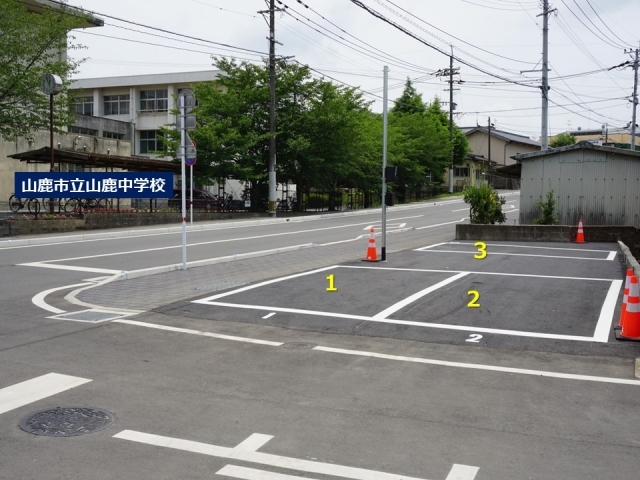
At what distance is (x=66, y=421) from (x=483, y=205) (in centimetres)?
2185

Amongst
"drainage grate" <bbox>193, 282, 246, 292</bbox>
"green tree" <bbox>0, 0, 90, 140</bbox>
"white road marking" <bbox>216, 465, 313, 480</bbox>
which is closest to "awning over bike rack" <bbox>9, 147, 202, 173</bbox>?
"green tree" <bbox>0, 0, 90, 140</bbox>

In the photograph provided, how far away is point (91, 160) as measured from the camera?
1118 inches

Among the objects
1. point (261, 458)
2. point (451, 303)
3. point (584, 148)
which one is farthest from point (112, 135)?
point (261, 458)

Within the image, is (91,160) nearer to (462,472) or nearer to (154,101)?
(462,472)

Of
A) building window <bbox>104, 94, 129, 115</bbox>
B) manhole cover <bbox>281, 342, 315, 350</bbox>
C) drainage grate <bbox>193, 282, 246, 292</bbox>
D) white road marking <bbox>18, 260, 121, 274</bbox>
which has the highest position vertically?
building window <bbox>104, 94, 129, 115</bbox>

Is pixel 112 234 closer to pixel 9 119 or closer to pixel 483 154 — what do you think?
pixel 9 119

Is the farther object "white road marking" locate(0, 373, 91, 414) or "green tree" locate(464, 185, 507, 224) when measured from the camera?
"green tree" locate(464, 185, 507, 224)

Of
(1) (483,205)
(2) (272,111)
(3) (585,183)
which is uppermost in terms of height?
(2) (272,111)

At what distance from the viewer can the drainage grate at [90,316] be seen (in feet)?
31.1

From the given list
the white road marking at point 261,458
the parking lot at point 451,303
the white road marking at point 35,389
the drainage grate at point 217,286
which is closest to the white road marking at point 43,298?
the parking lot at point 451,303

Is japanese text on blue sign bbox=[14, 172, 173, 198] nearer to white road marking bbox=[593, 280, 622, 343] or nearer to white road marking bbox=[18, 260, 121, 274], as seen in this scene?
white road marking bbox=[18, 260, 121, 274]

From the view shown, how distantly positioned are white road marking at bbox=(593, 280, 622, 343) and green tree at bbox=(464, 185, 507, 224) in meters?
12.2

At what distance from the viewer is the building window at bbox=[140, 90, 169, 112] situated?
64125 millimetres

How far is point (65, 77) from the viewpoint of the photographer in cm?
2903
